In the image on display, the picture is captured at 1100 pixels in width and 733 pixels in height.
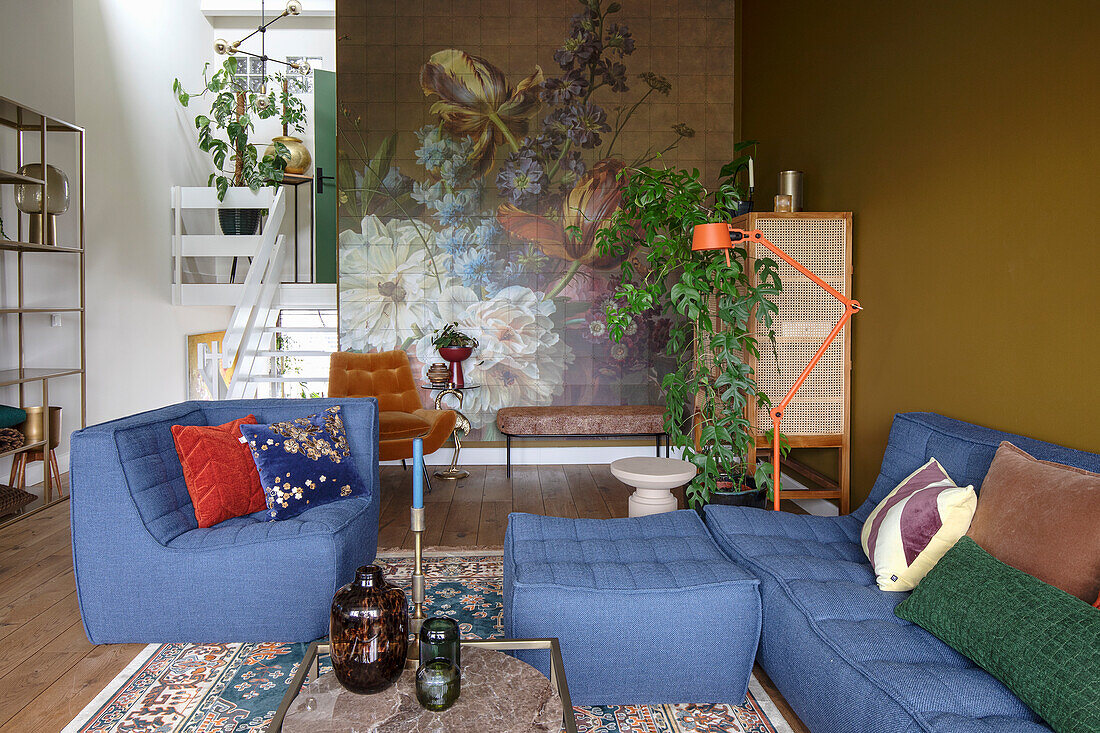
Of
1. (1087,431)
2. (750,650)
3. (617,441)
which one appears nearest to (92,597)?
(750,650)

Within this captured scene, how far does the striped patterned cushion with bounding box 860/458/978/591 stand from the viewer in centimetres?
212

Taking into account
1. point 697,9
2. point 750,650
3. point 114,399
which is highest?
point 697,9

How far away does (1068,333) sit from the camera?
8.08ft

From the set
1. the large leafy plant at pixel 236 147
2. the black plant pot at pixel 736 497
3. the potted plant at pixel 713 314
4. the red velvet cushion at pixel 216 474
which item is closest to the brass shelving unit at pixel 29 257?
the large leafy plant at pixel 236 147

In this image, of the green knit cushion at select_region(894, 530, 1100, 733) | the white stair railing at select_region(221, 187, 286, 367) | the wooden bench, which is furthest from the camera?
the white stair railing at select_region(221, 187, 286, 367)

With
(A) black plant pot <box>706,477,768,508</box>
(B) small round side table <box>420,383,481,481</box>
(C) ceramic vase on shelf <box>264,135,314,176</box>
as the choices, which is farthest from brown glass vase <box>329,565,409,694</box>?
(C) ceramic vase on shelf <box>264,135,314,176</box>

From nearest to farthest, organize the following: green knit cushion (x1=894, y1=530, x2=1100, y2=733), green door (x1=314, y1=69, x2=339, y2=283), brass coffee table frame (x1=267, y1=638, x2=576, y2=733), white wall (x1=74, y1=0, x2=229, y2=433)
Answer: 1. green knit cushion (x1=894, y1=530, x2=1100, y2=733)
2. brass coffee table frame (x1=267, y1=638, x2=576, y2=733)
3. white wall (x1=74, y1=0, x2=229, y2=433)
4. green door (x1=314, y1=69, x2=339, y2=283)

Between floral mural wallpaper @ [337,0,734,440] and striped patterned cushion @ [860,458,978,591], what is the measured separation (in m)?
3.55

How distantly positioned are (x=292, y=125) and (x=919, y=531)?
7798 millimetres

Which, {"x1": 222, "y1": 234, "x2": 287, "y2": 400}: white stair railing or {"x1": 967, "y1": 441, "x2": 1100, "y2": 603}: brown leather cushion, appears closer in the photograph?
{"x1": 967, "y1": 441, "x2": 1100, "y2": 603}: brown leather cushion

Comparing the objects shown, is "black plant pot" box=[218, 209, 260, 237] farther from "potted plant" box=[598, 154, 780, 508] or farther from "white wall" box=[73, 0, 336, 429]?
"potted plant" box=[598, 154, 780, 508]

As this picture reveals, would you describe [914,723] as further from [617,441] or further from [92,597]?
[617,441]

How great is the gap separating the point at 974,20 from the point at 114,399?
20.3 ft

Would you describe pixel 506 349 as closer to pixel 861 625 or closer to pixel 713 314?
pixel 713 314
